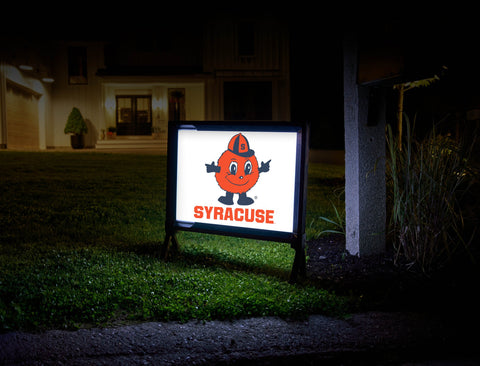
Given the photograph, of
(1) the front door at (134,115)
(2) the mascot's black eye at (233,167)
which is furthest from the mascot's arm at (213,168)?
(1) the front door at (134,115)

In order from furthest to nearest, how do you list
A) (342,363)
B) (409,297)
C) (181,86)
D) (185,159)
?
(181,86)
(185,159)
(409,297)
(342,363)

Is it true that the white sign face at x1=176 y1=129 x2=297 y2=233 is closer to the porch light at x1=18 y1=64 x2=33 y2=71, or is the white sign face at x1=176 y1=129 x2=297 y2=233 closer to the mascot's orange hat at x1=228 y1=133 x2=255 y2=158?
the mascot's orange hat at x1=228 y1=133 x2=255 y2=158

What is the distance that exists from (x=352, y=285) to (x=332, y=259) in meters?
0.76

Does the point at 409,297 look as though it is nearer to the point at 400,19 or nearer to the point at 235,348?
the point at 235,348

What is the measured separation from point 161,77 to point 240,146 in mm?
19961

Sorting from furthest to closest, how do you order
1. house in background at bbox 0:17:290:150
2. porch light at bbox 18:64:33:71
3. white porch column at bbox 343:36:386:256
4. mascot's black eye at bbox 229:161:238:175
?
house in background at bbox 0:17:290:150 < porch light at bbox 18:64:33:71 < white porch column at bbox 343:36:386:256 < mascot's black eye at bbox 229:161:238:175

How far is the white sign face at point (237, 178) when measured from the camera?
12.8 feet

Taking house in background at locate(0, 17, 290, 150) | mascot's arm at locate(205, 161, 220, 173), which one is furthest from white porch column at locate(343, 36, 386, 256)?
house in background at locate(0, 17, 290, 150)

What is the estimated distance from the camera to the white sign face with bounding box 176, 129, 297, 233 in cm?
390

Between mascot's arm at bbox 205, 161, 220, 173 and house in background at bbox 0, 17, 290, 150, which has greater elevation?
house in background at bbox 0, 17, 290, 150

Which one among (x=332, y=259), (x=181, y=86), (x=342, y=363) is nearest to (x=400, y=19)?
(x=332, y=259)

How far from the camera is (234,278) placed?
371cm

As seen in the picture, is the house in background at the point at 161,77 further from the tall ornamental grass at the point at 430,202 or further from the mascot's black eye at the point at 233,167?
the tall ornamental grass at the point at 430,202

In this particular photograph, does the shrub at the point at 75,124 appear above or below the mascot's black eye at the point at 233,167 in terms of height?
above
